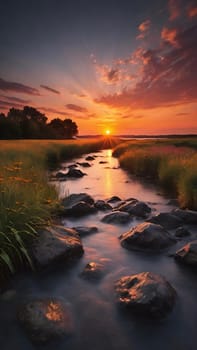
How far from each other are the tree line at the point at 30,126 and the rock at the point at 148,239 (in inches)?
2371

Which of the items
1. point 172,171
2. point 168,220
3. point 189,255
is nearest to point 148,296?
point 189,255

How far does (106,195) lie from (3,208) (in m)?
9.20

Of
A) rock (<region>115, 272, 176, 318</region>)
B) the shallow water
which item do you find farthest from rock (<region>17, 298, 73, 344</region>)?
rock (<region>115, 272, 176, 318</region>)

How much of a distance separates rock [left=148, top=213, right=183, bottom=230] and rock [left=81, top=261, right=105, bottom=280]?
328 centimetres

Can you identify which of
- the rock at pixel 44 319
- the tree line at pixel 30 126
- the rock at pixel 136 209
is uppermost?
the tree line at pixel 30 126

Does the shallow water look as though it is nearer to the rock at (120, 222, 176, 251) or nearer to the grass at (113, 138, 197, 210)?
the rock at (120, 222, 176, 251)

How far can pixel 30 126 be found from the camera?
7062 cm

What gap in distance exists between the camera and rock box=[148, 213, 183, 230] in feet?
27.9

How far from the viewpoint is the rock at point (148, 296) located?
4293 millimetres

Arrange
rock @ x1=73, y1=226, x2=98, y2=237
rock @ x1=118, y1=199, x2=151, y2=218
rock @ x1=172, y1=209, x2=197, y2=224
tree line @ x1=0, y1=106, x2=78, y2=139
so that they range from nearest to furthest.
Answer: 1. rock @ x1=73, y1=226, x2=98, y2=237
2. rock @ x1=172, y1=209, x2=197, y2=224
3. rock @ x1=118, y1=199, x2=151, y2=218
4. tree line @ x1=0, y1=106, x2=78, y2=139

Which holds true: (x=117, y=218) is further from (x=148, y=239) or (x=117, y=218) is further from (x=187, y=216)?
(x=148, y=239)

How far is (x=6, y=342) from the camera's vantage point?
3.79 m

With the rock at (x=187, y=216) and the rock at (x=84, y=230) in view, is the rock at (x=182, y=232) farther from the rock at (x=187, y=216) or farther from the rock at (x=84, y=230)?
the rock at (x=84, y=230)

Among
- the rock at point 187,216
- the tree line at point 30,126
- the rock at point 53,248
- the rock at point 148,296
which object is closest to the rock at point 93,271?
the rock at point 53,248
